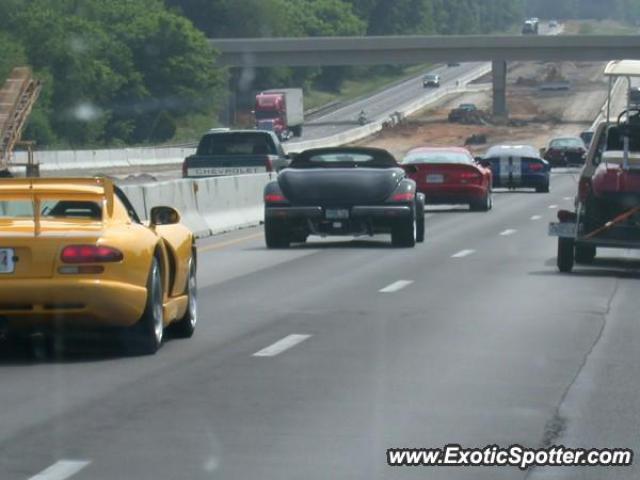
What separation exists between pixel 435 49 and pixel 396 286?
111 metres

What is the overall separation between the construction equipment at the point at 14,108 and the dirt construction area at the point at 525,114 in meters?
46.9

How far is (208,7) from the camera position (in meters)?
177

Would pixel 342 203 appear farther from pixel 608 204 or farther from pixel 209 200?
pixel 209 200

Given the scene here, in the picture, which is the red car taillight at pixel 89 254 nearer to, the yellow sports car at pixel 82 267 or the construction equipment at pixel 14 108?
the yellow sports car at pixel 82 267

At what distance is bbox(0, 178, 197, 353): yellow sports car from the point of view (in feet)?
41.8

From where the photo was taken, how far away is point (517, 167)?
50.9 meters

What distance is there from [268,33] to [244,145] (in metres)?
135

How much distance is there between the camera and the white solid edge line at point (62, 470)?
8.89 m

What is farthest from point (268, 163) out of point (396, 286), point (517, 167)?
point (396, 286)

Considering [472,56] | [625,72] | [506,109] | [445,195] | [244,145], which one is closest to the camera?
[625,72]

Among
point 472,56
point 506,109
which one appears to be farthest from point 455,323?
point 506,109

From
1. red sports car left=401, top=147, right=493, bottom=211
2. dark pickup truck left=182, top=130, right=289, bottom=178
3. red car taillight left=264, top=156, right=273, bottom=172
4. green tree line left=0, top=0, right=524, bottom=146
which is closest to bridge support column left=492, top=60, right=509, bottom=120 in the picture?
green tree line left=0, top=0, right=524, bottom=146

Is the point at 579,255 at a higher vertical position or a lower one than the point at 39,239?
lower

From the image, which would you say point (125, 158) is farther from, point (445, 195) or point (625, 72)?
point (625, 72)
